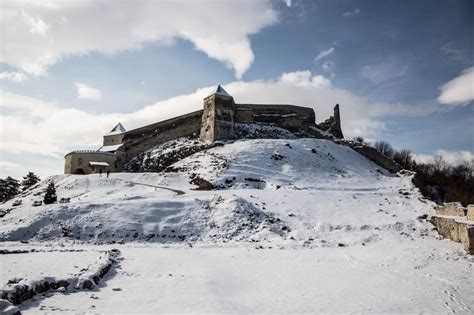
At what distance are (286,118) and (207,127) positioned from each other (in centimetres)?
1281

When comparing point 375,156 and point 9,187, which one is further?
point 9,187

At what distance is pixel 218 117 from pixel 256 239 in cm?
2630

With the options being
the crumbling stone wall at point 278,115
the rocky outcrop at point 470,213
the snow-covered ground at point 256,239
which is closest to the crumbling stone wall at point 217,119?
the crumbling stone wall at point 278,115

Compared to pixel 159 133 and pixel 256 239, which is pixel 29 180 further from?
pixel 256 239

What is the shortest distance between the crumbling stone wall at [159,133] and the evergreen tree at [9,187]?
13.8 meters

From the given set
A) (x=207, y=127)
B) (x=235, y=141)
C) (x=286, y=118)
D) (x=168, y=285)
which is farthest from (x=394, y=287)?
(x=286, y=118)

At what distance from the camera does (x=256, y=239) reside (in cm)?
1714

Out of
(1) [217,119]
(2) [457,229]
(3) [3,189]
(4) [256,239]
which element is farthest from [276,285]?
(3) [3,189]

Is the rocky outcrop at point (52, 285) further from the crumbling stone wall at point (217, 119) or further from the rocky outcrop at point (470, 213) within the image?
the crumbling stone wall at point (217, 119)

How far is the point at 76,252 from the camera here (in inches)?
560

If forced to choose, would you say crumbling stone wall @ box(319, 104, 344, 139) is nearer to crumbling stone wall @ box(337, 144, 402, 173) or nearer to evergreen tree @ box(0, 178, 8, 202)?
crumbling stone wall @ box(337, 144, 402, 173)

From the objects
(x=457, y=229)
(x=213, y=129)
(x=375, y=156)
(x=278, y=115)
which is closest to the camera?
(x=457, y=229)

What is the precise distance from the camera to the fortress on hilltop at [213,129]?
3788 centimetres

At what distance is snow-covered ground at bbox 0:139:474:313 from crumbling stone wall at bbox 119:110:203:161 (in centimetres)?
1068
